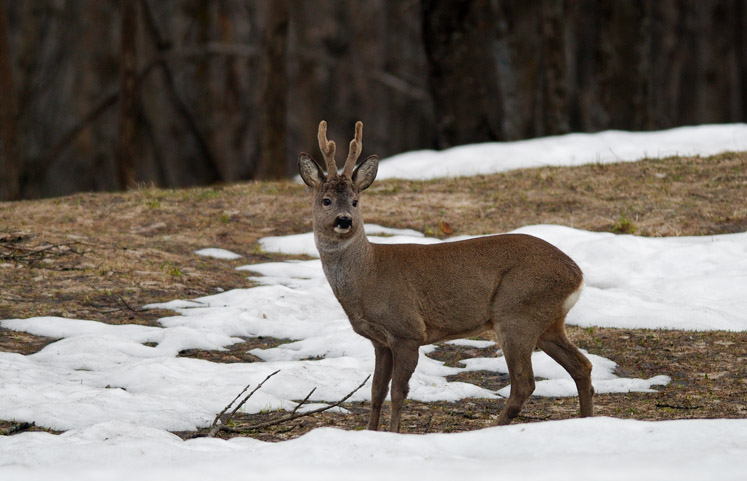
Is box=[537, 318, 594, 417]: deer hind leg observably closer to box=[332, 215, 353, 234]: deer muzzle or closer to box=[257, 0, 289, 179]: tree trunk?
box=[332, 215, 353, 234]: deer muzzle

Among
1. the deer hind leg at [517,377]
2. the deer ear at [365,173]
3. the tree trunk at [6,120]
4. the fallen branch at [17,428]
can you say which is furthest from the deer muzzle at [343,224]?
the tree trunk at [6,120]

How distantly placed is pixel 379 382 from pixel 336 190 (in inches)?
48.9

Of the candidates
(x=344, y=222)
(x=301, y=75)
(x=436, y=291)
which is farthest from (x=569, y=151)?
(x=301, y=75)

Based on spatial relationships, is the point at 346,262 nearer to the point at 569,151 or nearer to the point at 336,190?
the point at 336,190

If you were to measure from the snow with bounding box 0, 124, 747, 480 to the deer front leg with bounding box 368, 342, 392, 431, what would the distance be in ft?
2.18

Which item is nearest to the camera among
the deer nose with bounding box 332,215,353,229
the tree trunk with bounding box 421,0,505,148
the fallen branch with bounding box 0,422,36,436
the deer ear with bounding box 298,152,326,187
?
the fallen branch with bounding box 0,422,36,436

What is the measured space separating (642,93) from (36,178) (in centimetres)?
1567

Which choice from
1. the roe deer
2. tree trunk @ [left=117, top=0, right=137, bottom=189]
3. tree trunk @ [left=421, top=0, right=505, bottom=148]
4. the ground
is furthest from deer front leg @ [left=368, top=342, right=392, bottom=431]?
tree trunk @ [left=117, top=0, right=137, bottom=189]

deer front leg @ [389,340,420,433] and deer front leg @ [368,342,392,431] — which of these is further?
deer front leg @ [368,342,392,431]

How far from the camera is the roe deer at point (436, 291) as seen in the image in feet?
20.4

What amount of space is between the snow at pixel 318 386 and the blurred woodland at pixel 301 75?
→ 436 inches

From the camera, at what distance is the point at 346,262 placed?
21.0ft

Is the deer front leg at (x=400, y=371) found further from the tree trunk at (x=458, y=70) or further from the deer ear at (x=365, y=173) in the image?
the tree trunk at (x=458, y=70)

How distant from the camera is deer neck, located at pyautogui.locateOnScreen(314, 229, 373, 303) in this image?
6.36 meters
